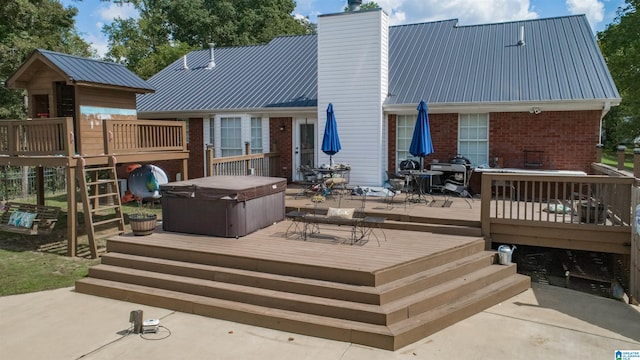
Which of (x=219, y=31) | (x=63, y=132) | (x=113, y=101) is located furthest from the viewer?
(x=219, y=31)

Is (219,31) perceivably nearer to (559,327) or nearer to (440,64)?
(440,64)

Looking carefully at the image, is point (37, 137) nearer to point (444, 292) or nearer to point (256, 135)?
point (256, 135)

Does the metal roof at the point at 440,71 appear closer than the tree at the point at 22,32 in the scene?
Yes

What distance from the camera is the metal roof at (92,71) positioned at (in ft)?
32.9

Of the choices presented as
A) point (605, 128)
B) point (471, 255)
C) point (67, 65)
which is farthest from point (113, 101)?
point (605, 128)

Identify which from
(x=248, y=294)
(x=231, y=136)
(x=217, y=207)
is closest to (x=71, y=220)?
(x=217, y=207)

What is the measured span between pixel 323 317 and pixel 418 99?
8119 millimetres

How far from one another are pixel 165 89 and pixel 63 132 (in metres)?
8.94

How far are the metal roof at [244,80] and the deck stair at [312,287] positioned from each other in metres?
7.52

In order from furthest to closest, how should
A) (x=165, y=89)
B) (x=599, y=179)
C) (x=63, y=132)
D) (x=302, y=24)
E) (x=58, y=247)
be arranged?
(x=302, y=24), (x=165, y=89), (x=58, y=247), (x=63, y=132), (x=599, y=179)

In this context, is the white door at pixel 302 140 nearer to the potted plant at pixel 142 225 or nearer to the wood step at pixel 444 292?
the potted plant at pixel 142 225

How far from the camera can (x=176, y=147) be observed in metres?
11.8

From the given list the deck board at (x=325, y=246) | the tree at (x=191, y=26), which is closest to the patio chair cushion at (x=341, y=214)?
the deck board at (x=325, y=246)

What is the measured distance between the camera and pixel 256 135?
14828 millimetres
